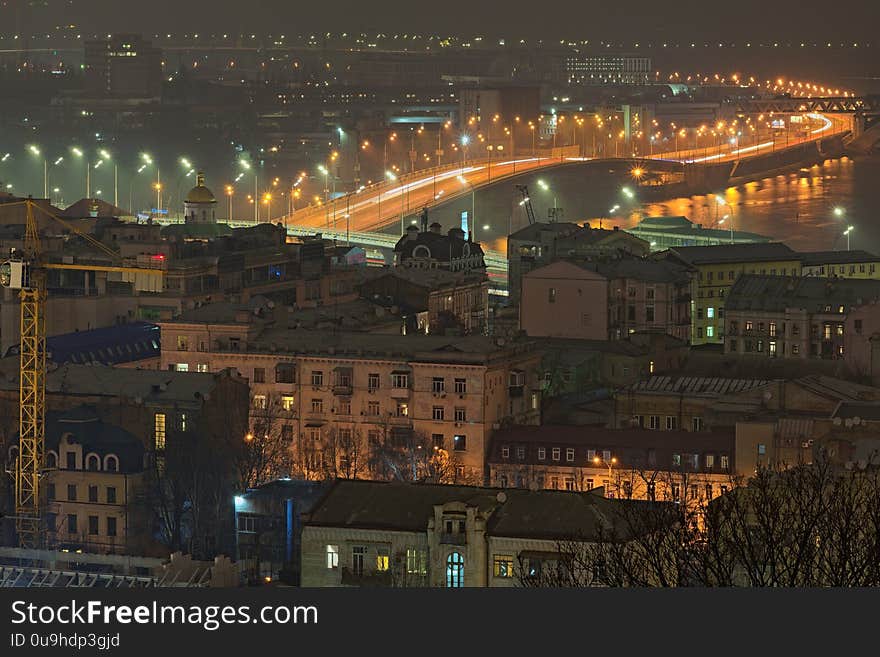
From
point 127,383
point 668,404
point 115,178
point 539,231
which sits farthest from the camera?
point 115,178

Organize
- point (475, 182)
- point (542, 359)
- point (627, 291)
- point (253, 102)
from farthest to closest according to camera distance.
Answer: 1. point (253, 102)
2. point (475, 182)
3. point (627, 291)
4. point (542, 359)

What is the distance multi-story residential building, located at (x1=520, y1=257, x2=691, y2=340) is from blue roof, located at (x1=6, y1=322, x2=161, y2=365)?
10.9 ft

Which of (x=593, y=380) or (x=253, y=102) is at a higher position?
(x=253, y=102)

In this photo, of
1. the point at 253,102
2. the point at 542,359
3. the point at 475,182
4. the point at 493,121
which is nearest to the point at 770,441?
the point at 542,359

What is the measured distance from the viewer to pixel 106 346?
22.1 m

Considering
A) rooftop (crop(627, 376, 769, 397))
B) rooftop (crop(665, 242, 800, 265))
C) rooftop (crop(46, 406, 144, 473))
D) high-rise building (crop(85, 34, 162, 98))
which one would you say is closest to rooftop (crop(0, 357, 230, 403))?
rooftop (crop(46, 406, 144, 473))

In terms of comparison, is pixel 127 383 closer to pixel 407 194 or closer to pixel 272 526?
pixel 272 526

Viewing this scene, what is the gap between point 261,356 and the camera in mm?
19922

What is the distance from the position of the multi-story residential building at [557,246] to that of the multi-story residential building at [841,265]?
5.45 ft

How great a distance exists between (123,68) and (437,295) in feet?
169

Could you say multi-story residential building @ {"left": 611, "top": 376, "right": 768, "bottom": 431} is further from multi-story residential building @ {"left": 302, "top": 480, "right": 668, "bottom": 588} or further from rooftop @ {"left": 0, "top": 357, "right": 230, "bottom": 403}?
→ multi-story residential building @ {"left": 302, "top": 480, "right": 668, "bottom": 588}

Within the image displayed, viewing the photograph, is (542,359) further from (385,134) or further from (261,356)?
(385,134)

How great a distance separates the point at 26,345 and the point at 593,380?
186 inches

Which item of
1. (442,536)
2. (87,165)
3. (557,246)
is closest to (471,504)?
(442,536)
